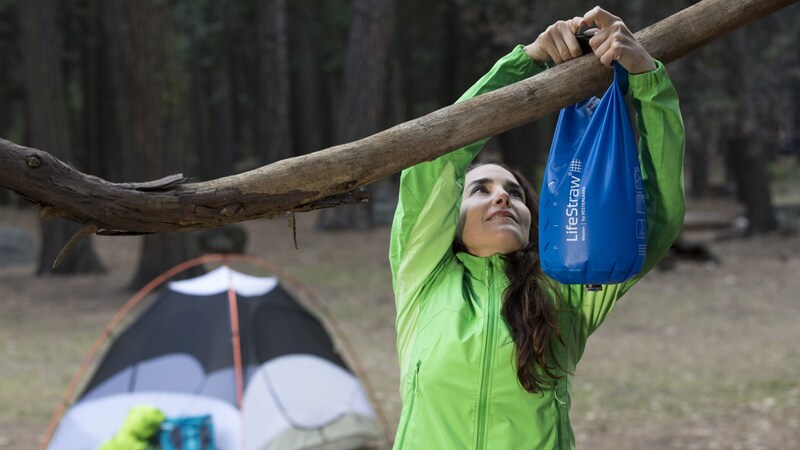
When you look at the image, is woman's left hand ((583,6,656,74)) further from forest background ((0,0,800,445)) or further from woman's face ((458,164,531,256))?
forest background ((0,0,800,445))

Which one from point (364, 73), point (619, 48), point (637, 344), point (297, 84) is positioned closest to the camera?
point (619, 48)

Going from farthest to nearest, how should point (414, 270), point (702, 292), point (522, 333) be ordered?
point (702, 292)
point (414, 270)
point (522, 333)

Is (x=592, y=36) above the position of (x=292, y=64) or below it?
below

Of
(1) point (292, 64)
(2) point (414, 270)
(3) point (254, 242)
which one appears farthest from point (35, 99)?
(1) point (292, 64)

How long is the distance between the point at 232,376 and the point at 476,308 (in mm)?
3668

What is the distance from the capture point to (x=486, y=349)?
2.44 m

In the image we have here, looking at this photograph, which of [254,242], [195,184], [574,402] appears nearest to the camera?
[195,184]

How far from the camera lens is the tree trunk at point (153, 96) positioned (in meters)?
12.3

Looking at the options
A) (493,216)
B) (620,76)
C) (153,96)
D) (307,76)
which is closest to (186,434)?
(493,216)

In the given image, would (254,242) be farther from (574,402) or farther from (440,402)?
(440,402)

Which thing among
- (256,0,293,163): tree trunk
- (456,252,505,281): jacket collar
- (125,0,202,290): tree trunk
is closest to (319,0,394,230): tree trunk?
(256,0,293,163): tree trunk

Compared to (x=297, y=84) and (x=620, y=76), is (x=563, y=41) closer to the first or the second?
(x=620, y=76)

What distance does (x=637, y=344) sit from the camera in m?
9.40

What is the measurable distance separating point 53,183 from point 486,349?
113cm
